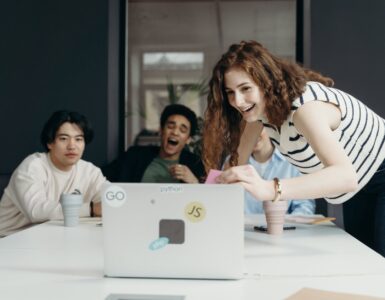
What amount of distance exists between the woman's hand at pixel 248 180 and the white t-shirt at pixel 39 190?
1.26 meters

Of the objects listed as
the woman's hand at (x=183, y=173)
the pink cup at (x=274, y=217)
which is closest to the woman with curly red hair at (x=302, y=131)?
the pink cup at (x=274, y=217)

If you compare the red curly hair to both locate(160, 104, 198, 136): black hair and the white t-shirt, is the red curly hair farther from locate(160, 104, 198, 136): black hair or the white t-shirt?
locate(160, 104, 198, 136): black hair

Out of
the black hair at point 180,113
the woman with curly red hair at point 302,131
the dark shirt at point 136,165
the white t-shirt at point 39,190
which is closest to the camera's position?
the woman with curly red hair at point 302,131

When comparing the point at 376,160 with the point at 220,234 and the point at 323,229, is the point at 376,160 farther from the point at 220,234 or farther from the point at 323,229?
the point at 220,234

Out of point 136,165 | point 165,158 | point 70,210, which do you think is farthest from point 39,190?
point 165,158

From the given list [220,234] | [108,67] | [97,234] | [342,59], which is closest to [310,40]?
[342,59]

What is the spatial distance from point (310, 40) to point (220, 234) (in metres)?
3.07

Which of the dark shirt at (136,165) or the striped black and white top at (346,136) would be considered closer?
the striped black and white top at (346,136)

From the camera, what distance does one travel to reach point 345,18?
12.7 ft

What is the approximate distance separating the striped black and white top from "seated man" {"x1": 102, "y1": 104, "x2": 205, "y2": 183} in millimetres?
1933

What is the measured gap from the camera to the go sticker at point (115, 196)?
1.13 meters

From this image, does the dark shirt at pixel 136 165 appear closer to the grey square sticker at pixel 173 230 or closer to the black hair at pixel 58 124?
the black hair at pixel 58 124

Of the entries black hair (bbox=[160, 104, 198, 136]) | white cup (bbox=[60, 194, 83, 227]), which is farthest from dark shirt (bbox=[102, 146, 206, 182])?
white cup (bbox=[60, 194, 83, 227])

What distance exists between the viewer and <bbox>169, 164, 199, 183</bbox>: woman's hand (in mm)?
3627
